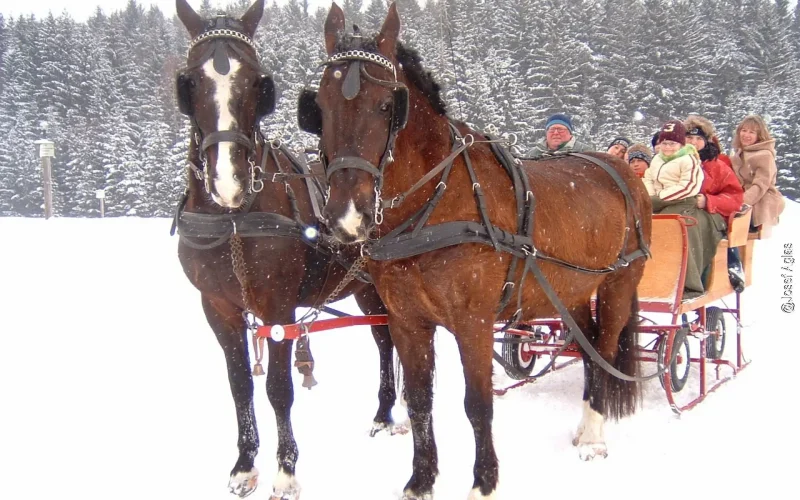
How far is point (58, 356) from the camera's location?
20.8ft

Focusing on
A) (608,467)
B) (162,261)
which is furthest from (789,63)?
(608,467)

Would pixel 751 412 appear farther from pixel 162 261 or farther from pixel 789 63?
pixel 789 63

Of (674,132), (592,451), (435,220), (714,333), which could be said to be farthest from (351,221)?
(714,333)

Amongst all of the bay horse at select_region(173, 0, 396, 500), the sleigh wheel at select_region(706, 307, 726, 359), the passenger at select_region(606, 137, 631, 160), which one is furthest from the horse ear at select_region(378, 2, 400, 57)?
the passenger at select_region(606, 137, 631, 160)

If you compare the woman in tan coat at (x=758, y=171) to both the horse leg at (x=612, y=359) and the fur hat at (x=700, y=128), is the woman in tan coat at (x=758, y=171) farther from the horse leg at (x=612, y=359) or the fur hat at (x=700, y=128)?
the horse leg at (x=612, y=359)

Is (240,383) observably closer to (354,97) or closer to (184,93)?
(184,93)

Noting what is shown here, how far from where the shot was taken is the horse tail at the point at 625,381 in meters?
4.26

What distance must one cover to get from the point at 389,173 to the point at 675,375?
3.41 meters

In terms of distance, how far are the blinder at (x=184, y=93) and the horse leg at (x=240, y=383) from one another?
3.69 feet

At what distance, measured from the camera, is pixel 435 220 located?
9.16 feet

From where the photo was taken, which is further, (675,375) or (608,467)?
(675,375)

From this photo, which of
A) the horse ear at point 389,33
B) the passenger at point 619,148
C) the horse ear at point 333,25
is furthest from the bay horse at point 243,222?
the passenger at point 619,148

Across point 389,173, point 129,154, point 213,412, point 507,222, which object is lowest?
point 213,412

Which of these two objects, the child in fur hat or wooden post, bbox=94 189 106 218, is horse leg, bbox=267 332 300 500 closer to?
the child in fur hat
